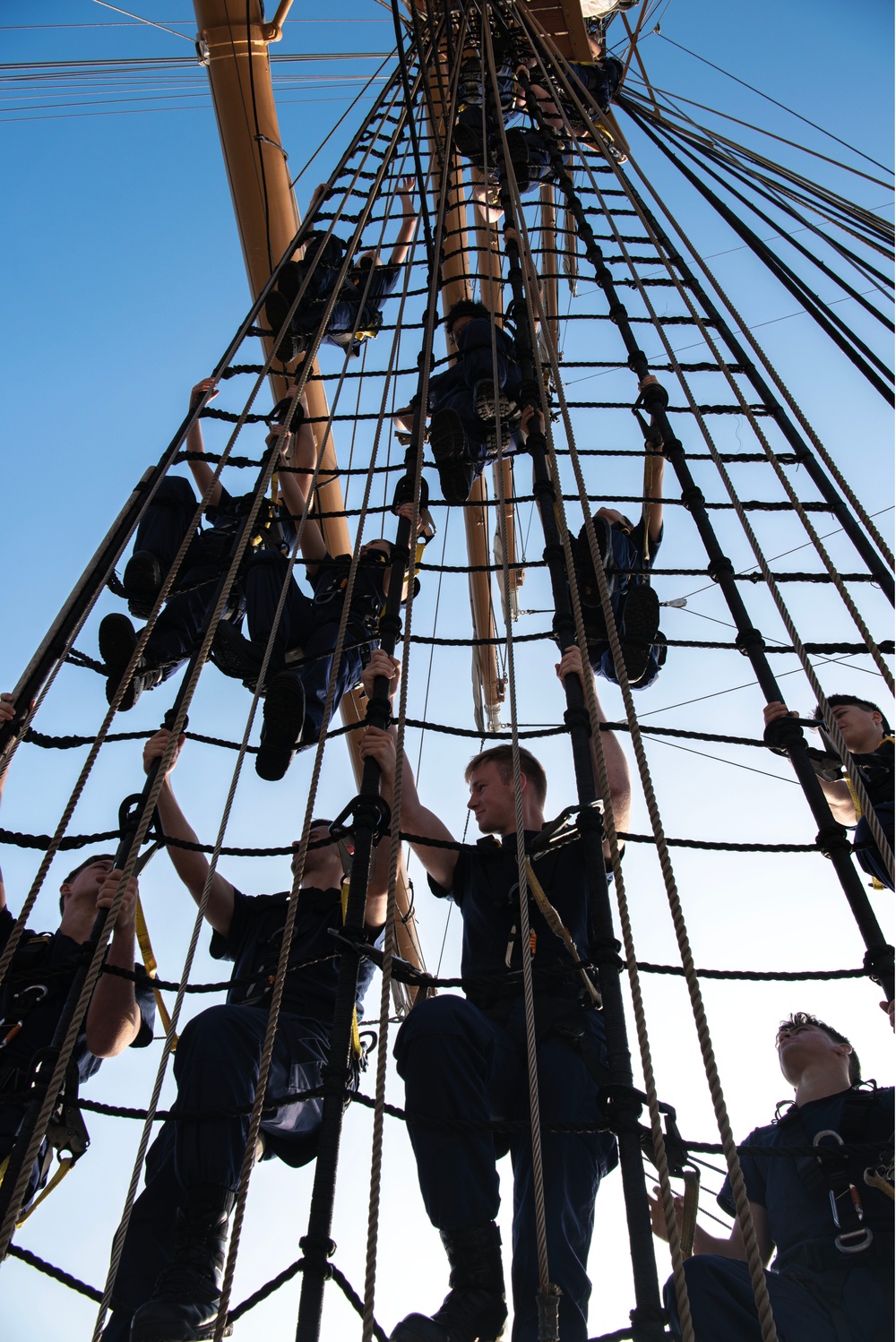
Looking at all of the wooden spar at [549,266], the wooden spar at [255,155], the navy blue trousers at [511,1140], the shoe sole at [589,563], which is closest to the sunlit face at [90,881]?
the navy blue trousers at [511,1140]

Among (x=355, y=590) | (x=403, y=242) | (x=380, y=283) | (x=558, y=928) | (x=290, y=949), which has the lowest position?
(x=558, y=928)

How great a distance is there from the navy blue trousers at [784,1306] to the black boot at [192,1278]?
618 mm

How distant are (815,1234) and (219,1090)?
0.97 metres

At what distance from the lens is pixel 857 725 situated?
96.7 inches

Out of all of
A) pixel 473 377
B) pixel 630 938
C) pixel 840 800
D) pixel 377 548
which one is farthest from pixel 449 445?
pixel 630 938

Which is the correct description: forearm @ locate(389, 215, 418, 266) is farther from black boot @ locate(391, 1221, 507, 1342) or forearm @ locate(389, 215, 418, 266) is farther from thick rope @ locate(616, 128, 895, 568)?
black boot @ locate(391, 1221, 507, 1342)

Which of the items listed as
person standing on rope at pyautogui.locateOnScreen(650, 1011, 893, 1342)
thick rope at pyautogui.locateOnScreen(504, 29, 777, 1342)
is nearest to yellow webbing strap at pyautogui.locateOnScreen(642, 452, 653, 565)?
thick rope at pyautogui.locateOnScreen(504, 29, 777, 1342)

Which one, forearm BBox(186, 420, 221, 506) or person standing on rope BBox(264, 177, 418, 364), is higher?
person standing on rope BBox(264, 177, 418, 364)

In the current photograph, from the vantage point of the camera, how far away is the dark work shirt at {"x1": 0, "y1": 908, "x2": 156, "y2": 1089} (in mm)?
1981

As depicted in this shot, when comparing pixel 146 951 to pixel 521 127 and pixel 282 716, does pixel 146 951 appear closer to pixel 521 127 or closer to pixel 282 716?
pixel 282 716

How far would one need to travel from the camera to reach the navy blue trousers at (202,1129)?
1565 millimetres

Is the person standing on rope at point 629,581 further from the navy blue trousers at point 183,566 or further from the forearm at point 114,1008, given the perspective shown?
the forearm at point 114,1008

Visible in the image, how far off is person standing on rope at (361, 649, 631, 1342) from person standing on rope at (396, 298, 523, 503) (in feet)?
5.24

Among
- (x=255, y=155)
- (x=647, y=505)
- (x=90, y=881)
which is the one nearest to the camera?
(x=90, y=881)
